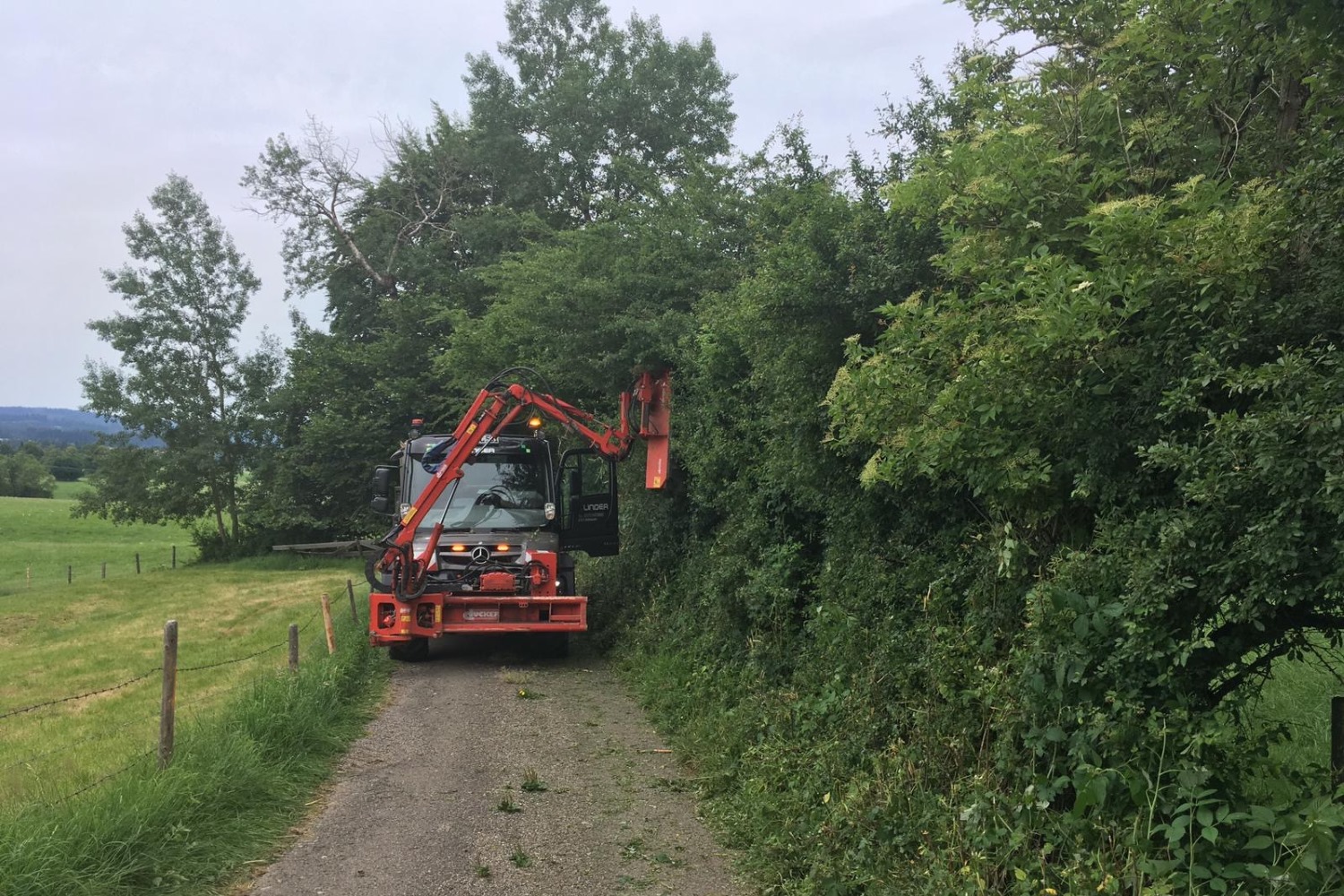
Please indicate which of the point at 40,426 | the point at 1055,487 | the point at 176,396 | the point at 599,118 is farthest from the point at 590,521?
the point at 40,426

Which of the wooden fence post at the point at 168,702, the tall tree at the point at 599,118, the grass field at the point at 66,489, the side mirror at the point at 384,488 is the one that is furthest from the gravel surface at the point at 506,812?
the grass field at the point at 66,489

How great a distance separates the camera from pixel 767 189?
1202cm

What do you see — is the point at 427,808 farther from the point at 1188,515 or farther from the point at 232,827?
the point at 1188,515

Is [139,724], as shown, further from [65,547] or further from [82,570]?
[65,547]

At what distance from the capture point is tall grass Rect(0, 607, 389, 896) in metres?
4.77

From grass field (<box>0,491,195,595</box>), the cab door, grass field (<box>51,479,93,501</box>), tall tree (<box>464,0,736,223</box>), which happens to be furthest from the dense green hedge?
grass field (<box>51,479,93,501</box>)

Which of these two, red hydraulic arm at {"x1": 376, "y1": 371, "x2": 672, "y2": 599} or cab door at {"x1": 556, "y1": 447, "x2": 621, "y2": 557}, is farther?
cab door at {"x1": 556, "y1": 447, "x2": 621, "y2": 557}

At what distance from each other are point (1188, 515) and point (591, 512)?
9.76 metres

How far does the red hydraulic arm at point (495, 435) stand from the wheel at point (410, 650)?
1.09 m

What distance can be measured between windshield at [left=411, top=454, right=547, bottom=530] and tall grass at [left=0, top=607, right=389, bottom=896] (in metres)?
4.30

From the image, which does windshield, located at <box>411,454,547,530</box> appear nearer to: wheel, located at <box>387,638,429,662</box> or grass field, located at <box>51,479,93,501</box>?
wheel, located at <box>387,638,429,662</box>

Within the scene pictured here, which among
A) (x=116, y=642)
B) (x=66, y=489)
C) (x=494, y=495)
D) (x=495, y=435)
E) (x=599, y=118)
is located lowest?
(x=116, y=642)

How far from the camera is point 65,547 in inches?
1914

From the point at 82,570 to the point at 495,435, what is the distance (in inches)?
1462
